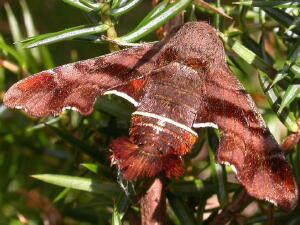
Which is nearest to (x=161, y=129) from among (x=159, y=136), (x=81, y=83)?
(x=159, y=136)

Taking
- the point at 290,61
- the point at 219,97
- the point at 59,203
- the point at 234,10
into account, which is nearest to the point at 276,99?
the point at 290,61

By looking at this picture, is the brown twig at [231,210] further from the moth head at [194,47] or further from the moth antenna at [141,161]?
the moth head at [194,47]

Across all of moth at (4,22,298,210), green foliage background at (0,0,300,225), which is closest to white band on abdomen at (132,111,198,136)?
moth at (4,22,298,210)

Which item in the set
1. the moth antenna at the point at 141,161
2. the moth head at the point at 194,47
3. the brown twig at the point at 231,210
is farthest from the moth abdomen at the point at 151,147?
the moth head at the point at 194,47

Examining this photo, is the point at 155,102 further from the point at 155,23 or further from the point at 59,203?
the point at 59,203

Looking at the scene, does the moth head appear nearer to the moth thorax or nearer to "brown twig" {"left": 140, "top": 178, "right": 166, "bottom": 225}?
the moth thorax

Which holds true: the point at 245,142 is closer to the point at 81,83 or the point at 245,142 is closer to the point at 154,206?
the point at 154,206

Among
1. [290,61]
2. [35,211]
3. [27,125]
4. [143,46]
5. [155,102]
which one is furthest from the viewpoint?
[27,125]
